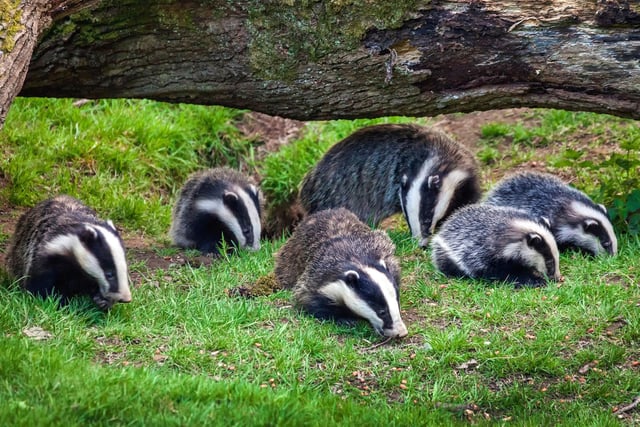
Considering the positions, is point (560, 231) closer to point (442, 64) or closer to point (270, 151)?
point (442, 64)

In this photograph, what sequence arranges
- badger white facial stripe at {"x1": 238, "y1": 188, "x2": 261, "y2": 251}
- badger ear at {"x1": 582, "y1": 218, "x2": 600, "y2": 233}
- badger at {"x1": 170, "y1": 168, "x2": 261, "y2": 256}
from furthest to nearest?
1. badger white facial stripe at {"x1": 238, "y1": 188, "x2": 261, "y2": 251}
2. badger at {"x1": 170, "y1": 168, "x2": 261, "y2": 256}
3. badger ear at {"x1": 582, "y1": 218, "x2": 600, "y2": 233}

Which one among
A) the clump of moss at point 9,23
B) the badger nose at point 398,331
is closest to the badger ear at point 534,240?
the badger nose at point 398,331

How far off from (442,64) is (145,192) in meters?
3.82

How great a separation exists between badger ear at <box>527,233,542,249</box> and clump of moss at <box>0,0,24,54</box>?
12.6 ft

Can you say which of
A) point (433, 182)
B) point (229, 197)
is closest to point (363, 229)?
point (433, 182)

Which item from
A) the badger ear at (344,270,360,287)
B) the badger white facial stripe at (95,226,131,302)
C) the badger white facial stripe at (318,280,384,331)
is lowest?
the badger white facial stripe at (318,280,384,331)

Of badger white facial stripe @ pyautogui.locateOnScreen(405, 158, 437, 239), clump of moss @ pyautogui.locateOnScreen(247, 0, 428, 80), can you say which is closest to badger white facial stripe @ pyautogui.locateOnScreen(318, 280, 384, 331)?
clump of moss @ pyautogui.locateOnScreen(247, 0, 428, 80)

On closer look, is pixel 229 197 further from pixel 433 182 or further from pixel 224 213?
pixel 433 182

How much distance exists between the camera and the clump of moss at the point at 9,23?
5745 millimetres

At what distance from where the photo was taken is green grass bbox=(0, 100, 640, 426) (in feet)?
16.1

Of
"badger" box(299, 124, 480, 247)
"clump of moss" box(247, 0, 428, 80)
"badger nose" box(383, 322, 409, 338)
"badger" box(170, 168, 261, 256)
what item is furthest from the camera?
"badger" box(170, 168, 261, 256)

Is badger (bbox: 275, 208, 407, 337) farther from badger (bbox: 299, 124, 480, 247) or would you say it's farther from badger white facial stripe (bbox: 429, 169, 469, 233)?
badger (bbox: 299, 124, 480, 247)

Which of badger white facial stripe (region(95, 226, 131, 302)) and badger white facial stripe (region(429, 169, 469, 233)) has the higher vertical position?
badger white facial stripe (region(95, 226, 131, 302))

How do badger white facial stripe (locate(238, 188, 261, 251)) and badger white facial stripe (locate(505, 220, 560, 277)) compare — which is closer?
badger white facial stripe (locate(505, 220, 560, 277))
